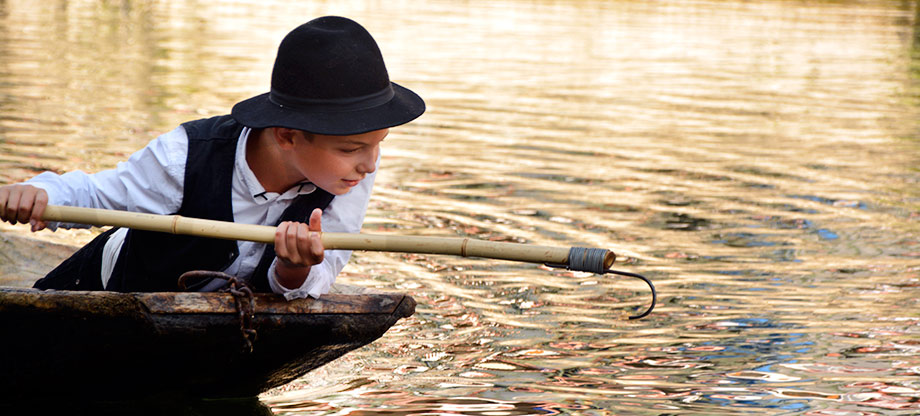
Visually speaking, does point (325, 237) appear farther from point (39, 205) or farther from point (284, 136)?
point (39, 205)

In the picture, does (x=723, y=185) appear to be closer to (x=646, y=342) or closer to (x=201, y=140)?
(x=646, y=342)

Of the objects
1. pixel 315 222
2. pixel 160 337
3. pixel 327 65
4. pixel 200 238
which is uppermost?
pixel 327 65

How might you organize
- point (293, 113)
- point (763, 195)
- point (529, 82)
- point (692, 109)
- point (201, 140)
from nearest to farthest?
point (293, 113)
point (201, 140)
point (763, 195)
point (692, 109)
point (529, 82)

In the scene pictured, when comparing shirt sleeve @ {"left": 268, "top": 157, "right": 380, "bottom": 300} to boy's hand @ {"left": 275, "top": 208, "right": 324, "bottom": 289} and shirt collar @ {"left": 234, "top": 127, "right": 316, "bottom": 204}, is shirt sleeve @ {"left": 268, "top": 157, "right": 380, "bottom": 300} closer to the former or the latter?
shirt collar @ {"left": 234, "top": 127, "right": 316, "bottom": 204}

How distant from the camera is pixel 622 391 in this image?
3932 mm

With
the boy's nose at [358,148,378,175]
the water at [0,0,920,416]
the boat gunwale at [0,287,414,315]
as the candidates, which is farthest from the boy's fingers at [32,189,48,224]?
the water at [0,0,920,416]

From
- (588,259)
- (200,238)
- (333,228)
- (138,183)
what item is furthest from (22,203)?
(588,259)

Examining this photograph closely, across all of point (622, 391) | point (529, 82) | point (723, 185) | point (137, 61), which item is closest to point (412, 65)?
point (529, 82)

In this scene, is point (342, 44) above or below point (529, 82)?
above

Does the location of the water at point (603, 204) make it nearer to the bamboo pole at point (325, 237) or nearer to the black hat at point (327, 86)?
the bamboo pole at point (325, 237)

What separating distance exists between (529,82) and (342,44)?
1087cm

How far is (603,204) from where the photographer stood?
724 centimetres

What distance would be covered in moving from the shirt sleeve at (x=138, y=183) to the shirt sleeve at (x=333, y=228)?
0.36 m

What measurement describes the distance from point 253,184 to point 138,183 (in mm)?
329
